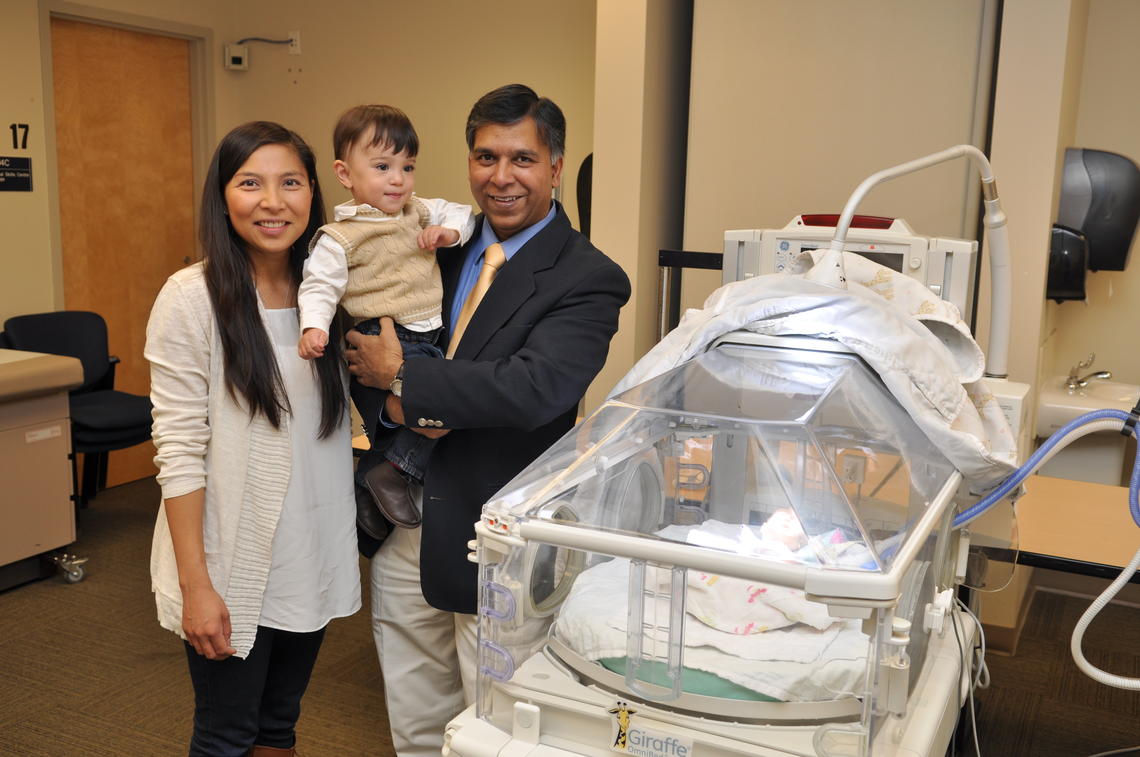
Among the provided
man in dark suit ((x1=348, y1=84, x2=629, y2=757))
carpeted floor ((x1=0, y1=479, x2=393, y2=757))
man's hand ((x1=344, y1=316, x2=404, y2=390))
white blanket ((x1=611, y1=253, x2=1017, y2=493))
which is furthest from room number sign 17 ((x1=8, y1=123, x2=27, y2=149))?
white blanket ((x1=611, y1=253, x2=1017, y2=493))

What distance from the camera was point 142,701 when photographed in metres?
2.94

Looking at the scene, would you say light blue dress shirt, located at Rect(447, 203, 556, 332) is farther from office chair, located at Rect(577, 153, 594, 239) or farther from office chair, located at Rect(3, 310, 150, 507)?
office chair, located at Rect(3, 310, 150, 507)

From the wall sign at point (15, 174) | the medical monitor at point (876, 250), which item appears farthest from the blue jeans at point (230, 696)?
the wall sign at point (15, 174)

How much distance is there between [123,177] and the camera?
508 cm

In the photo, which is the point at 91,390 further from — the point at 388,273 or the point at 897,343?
the point at 897,343

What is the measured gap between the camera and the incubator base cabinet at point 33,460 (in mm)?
3590

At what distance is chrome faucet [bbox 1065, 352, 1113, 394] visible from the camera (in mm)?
3627

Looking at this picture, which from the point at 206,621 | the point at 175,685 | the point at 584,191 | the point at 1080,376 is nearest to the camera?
the point at 206,621

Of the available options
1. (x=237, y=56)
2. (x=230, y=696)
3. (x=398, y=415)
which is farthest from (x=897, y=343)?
(x=237, y=56)

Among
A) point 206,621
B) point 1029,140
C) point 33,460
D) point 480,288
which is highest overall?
point 1029,140

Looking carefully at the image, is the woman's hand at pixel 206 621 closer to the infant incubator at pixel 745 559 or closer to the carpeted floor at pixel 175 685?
the infant incubator at pixel 745 559

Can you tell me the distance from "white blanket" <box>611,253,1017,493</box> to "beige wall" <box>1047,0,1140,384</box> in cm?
180

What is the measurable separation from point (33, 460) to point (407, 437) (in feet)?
7.76

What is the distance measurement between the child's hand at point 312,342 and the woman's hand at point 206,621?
1.35 feet
